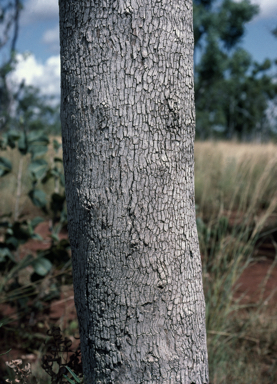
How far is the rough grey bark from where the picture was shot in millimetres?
916

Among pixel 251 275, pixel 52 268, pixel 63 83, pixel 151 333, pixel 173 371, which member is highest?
pixel 63 83

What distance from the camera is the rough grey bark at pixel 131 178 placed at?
3.00 ft

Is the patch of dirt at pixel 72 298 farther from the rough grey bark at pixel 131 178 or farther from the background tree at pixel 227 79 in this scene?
the background tree at pixel 227 79

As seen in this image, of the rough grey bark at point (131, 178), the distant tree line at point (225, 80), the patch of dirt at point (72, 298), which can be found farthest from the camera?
the distant tree line at point (225, 80)

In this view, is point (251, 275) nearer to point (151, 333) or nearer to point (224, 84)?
point (151, 333)

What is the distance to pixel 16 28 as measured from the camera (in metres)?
7.07

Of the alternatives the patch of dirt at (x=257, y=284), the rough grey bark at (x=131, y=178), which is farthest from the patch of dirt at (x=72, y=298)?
the rough grey bark at (x=131, y=178)

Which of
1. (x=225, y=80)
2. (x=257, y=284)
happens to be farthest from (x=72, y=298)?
(x=225, y=80)

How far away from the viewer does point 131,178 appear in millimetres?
931

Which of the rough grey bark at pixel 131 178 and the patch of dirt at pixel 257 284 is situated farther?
the patch of dirt at pixel 257 284

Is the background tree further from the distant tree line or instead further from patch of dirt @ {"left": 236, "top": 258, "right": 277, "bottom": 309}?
patch of dirt @ {"left": 236, "top": 258, "right": 277, "bottom": 309}

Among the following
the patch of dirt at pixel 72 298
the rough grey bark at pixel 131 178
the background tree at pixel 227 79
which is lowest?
the patch of dirt at pixel 72 298

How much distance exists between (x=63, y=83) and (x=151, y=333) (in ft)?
2.35

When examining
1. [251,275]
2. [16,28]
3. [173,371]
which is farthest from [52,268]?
[16,28]
